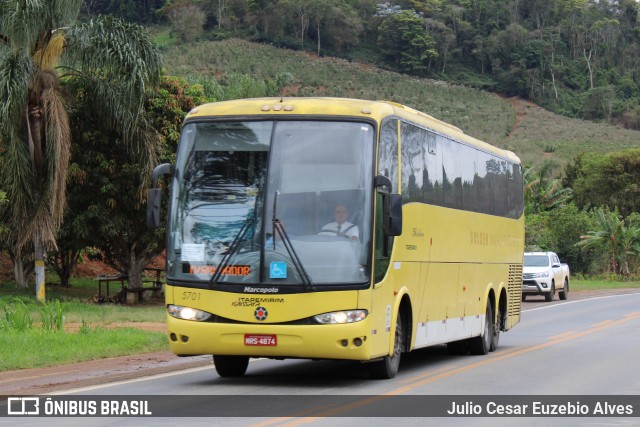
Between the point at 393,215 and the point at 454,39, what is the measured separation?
126 m

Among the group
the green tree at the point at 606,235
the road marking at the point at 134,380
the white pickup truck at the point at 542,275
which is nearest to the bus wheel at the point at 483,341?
the road marking at the point at 134,380

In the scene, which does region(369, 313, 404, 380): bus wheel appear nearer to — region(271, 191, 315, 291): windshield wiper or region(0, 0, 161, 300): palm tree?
region(271, 191, 315, 291): windshield wiper

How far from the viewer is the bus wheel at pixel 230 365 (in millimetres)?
15352

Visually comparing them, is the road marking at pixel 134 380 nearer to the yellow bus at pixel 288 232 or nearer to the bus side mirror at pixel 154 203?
the yellow bus at pixel 288 232

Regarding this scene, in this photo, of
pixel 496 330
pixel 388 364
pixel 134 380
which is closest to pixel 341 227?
pixel 388 364

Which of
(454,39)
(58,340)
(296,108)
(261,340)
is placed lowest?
(58,340)

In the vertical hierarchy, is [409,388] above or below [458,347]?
above

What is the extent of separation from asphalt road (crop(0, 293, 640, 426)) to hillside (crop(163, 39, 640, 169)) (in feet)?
245

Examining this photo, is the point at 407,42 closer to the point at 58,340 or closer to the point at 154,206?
the point at 58,340

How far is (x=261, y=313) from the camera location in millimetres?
13703

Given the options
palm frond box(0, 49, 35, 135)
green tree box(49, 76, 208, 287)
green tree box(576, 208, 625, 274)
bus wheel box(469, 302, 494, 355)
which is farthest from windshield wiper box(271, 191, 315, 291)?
green tree box(576, 208, 625, 274)

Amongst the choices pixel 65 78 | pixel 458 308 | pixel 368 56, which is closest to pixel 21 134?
pixel 65 78

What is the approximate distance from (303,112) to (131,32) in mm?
16280

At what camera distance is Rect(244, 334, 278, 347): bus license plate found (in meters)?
13.6
